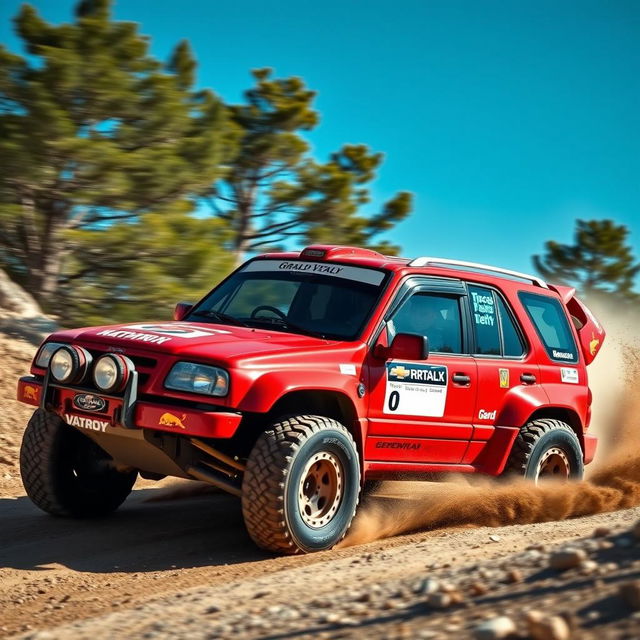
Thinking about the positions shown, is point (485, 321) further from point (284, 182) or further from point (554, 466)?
point (284, 182)

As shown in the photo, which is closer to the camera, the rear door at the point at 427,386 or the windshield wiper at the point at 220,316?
the rear door at the point at 427,386

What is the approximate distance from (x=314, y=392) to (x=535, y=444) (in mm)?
2085

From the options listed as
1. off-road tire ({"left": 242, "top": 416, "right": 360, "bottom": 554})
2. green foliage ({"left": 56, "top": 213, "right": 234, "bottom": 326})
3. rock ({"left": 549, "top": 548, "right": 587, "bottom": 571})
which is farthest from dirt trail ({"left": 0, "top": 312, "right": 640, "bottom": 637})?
green foliage ({"left": 56, "top": 213, "right": 234, "bottom": 326})

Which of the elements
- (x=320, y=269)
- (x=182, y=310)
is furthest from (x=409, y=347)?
(x=182, y=310)

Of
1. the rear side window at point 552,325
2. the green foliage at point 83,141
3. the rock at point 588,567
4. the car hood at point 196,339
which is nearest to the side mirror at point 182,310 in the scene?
the car hood at point 196,339

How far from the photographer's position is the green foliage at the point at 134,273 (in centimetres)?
1259

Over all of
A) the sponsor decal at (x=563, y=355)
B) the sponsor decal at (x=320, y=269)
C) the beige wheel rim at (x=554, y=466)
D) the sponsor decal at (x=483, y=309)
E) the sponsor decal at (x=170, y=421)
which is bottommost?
the beige wheel rim at (x=554, y=466)

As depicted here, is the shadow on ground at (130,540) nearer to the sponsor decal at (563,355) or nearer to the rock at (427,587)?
the rock at (427,587)

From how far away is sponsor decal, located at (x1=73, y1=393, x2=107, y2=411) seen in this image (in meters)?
5.57

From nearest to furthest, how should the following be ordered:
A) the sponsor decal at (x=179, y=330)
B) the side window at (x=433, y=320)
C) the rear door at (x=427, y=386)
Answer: the sponsor decal at (x=179, y=330) < the rear door at (x=427, y=386) < the side window at (x=433, y=320)

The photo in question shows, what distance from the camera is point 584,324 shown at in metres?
8.50

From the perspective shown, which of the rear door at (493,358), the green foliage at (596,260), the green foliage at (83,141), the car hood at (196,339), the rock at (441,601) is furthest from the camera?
the green foliage at (596,260)

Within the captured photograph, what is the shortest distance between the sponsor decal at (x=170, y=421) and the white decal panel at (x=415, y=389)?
4.79ft

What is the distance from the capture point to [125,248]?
1263cm
